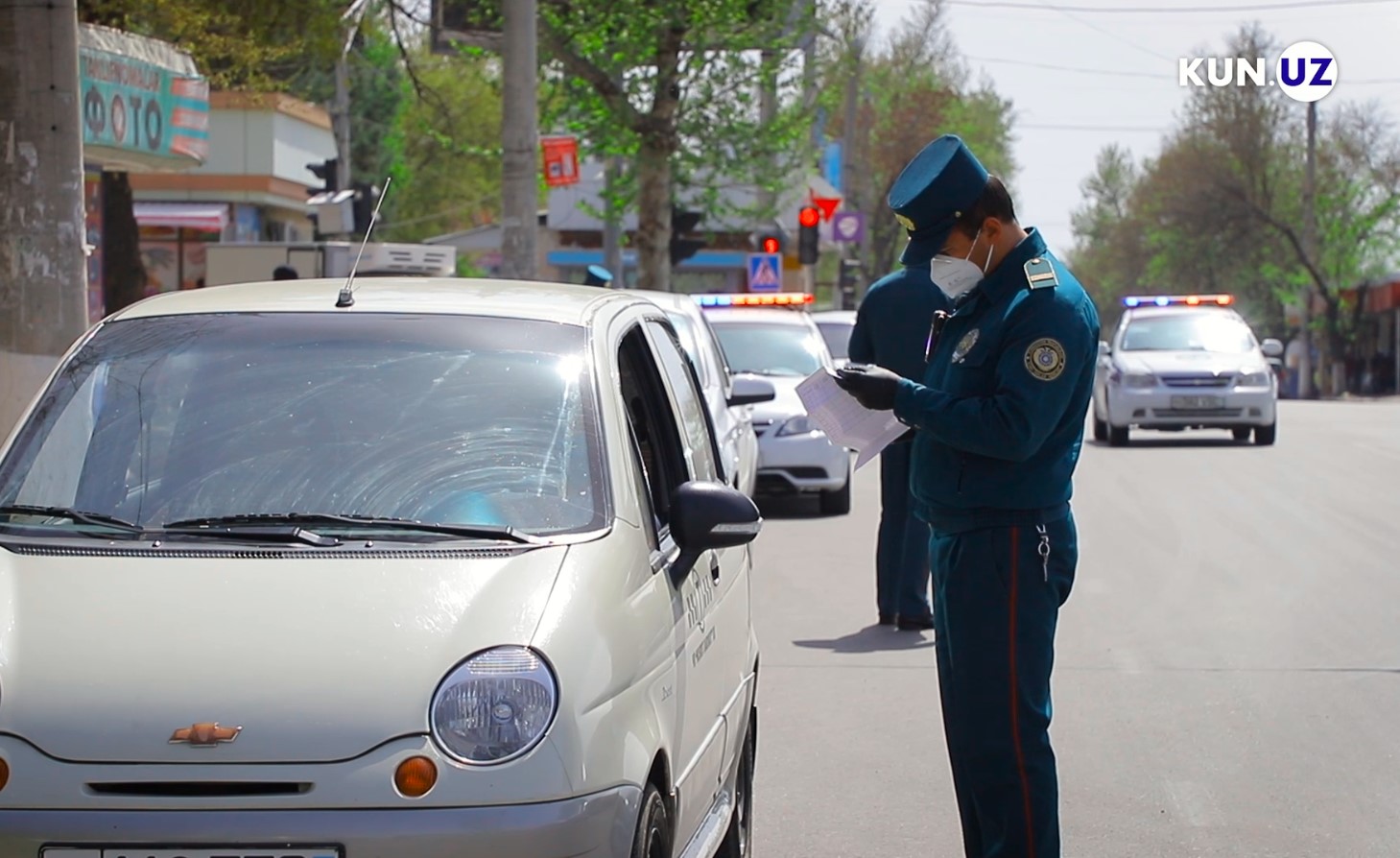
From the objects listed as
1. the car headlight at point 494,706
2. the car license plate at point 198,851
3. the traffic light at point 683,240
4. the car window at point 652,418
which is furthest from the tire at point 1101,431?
the car license plate at point 198,851

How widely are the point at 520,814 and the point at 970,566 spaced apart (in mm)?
1540

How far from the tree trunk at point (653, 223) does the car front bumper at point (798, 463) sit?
464 inches

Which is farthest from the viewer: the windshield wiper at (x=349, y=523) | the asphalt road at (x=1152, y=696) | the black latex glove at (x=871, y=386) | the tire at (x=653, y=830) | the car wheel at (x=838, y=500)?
the car wheel at (x=838, y=500)

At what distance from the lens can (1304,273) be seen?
74.6 metres

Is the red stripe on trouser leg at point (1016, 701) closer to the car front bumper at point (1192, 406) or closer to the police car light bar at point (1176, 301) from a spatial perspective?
the car front bumper at point (1192, 406)

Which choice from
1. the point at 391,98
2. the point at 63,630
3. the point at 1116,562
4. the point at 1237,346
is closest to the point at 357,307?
the point at 63,630

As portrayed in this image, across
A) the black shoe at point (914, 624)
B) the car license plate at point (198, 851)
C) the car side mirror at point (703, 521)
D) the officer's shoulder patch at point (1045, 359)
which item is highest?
the officer's shoulder patch at point (1045, 359)

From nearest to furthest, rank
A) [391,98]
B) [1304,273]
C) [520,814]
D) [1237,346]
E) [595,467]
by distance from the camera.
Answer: [520,814] → [595,467] → [1237,346] → [391,98] → [1304,273]

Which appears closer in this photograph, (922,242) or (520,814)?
(520,814)

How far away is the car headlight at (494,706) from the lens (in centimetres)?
367

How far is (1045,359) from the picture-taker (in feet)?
15.4

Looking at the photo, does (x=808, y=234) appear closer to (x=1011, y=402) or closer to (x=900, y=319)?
(x=900, y=319)

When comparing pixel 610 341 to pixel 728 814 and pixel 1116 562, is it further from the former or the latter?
pixel 1116 562

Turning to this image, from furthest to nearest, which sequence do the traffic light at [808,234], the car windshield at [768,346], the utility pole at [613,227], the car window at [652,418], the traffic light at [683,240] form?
the traffic light at [808,234] → the utility pole at [613,227] → the traffic light at [683,240] → the car windshield at [768,346] → the car window at [652,418]
